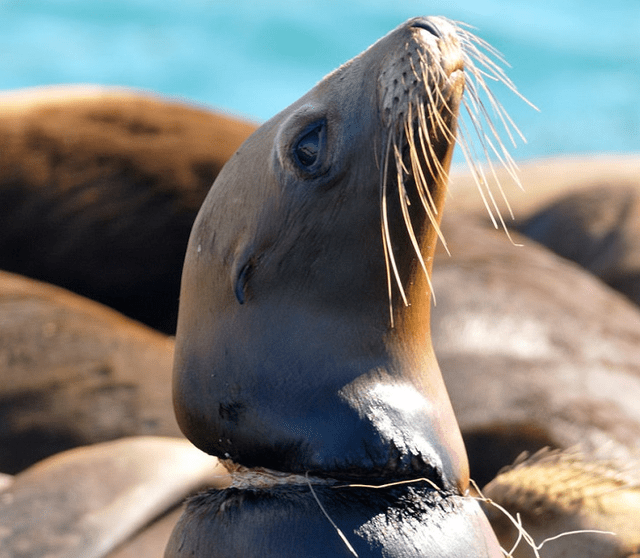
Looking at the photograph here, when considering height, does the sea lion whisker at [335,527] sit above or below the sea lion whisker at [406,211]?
below

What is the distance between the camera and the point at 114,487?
11.9 feet

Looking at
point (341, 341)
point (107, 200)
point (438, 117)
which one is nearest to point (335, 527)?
point (341, 341)

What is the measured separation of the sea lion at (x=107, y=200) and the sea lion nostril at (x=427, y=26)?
10.5 ft

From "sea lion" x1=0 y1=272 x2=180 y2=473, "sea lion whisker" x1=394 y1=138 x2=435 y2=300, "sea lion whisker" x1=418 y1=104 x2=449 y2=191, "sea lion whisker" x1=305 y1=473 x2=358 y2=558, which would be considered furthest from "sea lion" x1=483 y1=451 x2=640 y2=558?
"sea lion" x1=0 y1=272 x2=180 y2=473

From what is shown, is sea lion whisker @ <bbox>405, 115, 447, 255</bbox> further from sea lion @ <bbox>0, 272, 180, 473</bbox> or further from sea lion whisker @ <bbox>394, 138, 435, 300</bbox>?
sea lion @ <bbox>0, 272, 180, 473</bbox>

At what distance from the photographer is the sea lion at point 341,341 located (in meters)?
2.19

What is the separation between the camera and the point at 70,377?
4371 mm

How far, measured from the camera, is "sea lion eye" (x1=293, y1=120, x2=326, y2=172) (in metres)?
2.35

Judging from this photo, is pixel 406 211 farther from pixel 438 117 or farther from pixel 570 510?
pixel 570 510

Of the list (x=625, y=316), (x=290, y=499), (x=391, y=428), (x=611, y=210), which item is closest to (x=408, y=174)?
(x=391, y=428)

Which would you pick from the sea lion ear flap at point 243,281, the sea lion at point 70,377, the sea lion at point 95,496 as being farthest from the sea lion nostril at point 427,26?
the sea lion at point 70,377

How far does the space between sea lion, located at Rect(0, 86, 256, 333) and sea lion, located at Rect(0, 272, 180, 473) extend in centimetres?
50

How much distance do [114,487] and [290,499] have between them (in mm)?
1570

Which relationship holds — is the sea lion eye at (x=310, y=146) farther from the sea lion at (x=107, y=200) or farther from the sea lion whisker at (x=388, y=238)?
the sea lion at (x=107, y=200)
